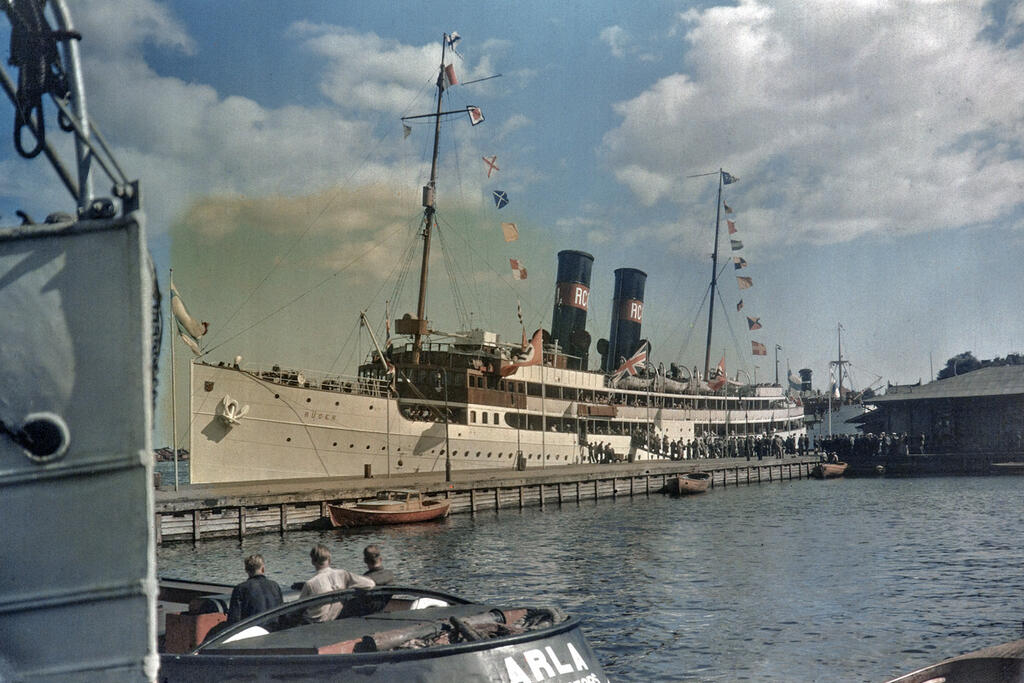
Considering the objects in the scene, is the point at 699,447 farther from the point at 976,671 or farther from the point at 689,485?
the point at 976,671

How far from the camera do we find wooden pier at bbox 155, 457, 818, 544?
2570cm

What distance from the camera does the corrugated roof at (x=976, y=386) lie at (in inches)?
2247

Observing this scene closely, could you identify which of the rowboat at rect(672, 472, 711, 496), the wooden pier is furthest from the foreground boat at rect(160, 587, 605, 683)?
the rowboat at rect(672, 472, 711, 496)

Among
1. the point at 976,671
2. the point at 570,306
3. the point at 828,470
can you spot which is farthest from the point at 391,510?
the point at 828,470

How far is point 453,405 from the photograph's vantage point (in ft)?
138

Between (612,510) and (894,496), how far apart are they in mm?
15518

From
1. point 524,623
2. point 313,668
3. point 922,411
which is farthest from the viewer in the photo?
point 922,411

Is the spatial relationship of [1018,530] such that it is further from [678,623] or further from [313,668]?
[313,668]

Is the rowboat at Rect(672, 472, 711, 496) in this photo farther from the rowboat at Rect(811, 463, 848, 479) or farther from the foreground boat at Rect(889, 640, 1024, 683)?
the foreground boat at Rect(889, 640, 1024, 683)

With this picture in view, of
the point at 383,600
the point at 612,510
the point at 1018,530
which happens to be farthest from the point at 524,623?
the point at 612,510

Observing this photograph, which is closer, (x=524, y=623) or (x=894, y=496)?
(x=524, y=623)

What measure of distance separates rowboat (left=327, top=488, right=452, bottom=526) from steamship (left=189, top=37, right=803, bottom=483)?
492cm

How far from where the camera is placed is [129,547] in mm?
4371

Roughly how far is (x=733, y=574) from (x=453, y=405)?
924 inches
